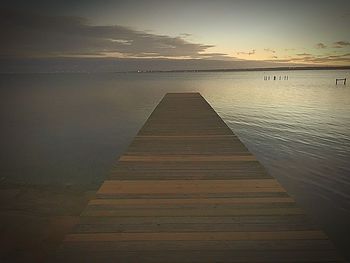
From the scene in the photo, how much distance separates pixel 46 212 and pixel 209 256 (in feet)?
14.3

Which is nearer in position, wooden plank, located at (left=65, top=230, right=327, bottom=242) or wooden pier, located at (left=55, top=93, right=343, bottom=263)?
wooden pier, located at (left=55, top=93, right=343, bottom=263)

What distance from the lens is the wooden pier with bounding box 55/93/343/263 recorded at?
8.16 ft

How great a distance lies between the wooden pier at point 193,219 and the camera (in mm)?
2486

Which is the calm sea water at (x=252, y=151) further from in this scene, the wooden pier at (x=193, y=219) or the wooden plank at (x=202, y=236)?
the wooden plank at (x=202, y=236)

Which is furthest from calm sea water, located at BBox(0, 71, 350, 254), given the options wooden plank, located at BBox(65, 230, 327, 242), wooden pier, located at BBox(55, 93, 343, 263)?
wooden plank, located at BBox(65, 230, 327, 242)

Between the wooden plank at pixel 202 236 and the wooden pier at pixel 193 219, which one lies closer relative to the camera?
the wooden pier at pixel 193 219

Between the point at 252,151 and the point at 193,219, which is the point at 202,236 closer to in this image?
the point at 193,219

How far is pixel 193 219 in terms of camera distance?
305 cm

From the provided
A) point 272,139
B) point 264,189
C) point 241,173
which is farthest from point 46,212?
point 272,139

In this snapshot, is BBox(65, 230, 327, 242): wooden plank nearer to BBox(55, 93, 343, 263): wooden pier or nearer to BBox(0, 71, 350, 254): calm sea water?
BBox(55, 93, 343, 263): wooden pier

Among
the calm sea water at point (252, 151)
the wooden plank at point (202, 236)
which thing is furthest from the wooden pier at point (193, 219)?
the calm sea water at point (252, 151)

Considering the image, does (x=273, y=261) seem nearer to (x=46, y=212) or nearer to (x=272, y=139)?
(x=46, y=212)

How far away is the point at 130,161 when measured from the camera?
5160 millimetres

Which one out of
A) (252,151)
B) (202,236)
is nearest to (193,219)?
(202,236)
